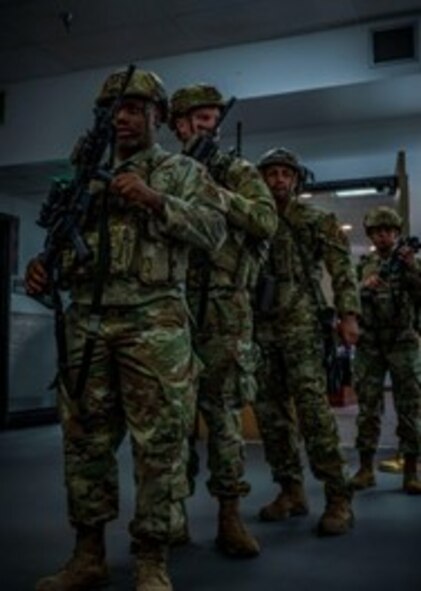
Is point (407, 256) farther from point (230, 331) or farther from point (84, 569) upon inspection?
point (84, 569)

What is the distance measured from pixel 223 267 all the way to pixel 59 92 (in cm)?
373

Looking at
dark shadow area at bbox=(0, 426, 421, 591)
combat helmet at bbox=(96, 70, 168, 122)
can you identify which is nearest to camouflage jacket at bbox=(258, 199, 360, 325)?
dark shadow area at bbox=(0, 426, 421, 591)

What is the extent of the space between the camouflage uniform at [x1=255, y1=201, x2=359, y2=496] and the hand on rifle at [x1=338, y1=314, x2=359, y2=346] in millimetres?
29

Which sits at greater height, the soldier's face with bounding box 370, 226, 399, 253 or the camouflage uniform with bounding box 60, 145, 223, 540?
the soldier's face with bounding box 370, 226, 399, 253

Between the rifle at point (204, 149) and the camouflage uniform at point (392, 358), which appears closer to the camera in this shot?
the rifle at point (204, 149)

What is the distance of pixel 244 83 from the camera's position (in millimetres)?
4656

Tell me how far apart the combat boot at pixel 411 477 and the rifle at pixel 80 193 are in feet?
7.16

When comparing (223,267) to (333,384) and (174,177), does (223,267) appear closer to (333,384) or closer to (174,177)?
(174,177)

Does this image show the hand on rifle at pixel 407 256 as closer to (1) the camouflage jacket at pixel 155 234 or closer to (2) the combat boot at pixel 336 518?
(2) the combat boot at pixel 336 518

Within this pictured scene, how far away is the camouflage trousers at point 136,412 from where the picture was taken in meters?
1.64

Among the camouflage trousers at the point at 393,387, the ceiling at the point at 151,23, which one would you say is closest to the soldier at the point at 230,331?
the camouflage trousers at the point at 393,387

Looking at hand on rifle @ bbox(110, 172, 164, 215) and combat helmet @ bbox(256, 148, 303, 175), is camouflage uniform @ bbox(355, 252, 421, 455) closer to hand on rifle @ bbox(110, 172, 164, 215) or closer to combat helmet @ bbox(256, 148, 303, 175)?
combat helmet @ bbox(256, 148, 303, 175)

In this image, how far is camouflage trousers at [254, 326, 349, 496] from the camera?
246cm

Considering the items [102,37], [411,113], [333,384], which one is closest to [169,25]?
[102,37]
